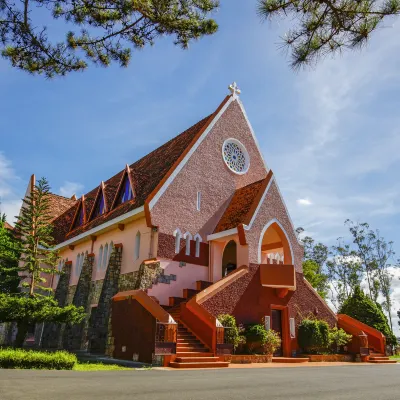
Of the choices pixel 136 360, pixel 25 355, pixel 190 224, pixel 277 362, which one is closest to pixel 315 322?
pixel 277 362

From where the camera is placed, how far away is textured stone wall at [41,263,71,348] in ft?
64.5

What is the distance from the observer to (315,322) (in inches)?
650

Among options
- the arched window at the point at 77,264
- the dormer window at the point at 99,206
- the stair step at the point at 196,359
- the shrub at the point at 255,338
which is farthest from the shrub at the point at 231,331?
the arched window at the point at 77,264

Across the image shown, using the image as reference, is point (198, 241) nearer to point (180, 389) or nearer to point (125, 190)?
point (125, 190)

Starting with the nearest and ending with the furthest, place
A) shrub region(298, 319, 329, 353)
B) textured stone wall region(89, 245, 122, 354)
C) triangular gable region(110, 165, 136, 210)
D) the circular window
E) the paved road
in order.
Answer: the paved road, textured stone wall region(89, 245, 122, 354), shrub region(298, 319, 329, 353), triangular gable region(110, 165, 136, 210), the circular window

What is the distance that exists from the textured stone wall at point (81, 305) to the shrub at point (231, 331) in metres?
7.48

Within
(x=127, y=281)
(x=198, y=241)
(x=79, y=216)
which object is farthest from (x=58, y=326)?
(x=198, y=241)

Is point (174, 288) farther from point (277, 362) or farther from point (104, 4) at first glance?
point (104, 4)

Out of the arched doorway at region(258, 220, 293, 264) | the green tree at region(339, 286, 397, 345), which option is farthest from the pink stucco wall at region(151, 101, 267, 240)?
the green tree at region(339, 286, 397, 345)

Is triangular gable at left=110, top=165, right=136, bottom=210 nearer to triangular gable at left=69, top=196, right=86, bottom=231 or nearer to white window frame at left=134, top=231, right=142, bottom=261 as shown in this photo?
white window frame at left=134, top=231, right=142, bottom=261

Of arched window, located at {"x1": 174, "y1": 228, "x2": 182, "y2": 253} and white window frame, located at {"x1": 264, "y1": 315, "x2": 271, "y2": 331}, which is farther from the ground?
arched window, located at {"x1": 174, "y1": 228, "x2": 182, "y2": 253}

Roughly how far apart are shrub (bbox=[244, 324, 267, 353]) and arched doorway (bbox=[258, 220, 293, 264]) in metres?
3.48

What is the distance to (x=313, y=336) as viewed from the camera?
16156 millimetres

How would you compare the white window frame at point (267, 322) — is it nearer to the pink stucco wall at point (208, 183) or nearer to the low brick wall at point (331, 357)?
the low brick wall at point (331, 357)
